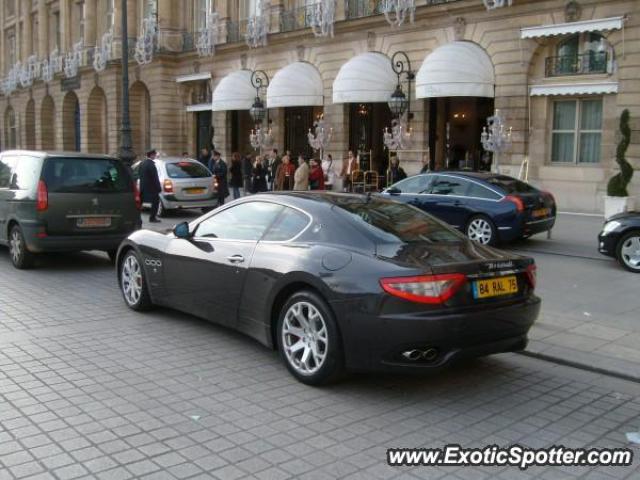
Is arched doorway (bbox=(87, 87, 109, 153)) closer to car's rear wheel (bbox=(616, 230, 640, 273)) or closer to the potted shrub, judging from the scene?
the potted shrub

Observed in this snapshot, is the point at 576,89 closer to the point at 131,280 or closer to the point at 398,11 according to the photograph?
the point at 398,11

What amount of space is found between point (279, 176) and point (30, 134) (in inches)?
1551

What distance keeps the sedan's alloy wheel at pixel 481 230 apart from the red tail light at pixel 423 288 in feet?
28.8

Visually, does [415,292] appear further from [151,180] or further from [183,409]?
[151,180]

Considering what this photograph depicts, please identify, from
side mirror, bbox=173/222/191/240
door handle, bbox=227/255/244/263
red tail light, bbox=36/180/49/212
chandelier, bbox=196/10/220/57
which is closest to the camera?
door handle, bbox=227/255/244/263

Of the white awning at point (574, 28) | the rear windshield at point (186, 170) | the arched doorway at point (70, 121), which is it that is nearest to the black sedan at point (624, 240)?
the white awning at point (574, 28)

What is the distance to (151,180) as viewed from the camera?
17.5 metres

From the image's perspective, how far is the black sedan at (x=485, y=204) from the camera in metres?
13.3

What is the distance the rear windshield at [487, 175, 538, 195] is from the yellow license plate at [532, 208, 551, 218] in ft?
1.44

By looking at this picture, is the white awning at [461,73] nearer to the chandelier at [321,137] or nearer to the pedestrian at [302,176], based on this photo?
the pedestrian at [302,176]

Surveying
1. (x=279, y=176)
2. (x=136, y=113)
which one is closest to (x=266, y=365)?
(x=279, y=176)

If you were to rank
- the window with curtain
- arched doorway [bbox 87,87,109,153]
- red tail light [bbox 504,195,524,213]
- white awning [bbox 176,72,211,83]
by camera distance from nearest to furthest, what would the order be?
red tail light [bbox 504,195,524,213]
the window with curtain
white awning [bbox 176,72,211,83]
arched doorway [bbox 87,87,109,153]

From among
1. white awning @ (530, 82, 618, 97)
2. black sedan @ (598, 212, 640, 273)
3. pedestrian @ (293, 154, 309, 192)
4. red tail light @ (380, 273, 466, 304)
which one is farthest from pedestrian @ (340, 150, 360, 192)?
red tail light @ (380, 273, 466, 304)

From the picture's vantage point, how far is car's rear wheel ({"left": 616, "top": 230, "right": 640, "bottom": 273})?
1113cm
